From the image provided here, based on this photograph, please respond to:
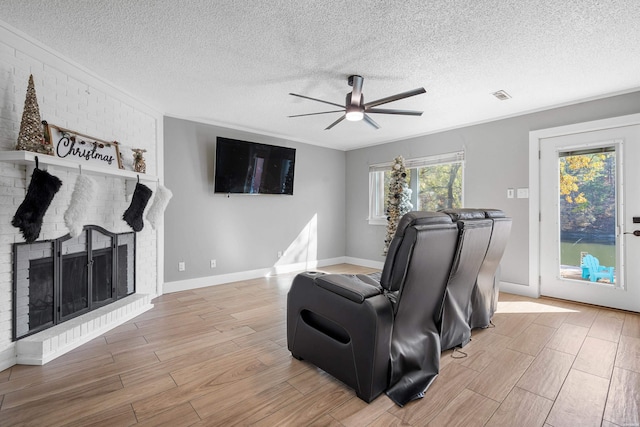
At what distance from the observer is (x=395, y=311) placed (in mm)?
1737

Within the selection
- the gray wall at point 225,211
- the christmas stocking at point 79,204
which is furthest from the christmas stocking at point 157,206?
the christmas stocking at point 79,204

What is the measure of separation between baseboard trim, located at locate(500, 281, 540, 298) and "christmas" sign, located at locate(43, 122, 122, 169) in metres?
5.01

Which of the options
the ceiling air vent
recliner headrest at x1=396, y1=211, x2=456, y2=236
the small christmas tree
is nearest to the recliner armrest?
recliner headrest at x1=396, y1=211, x2=456, y2=236

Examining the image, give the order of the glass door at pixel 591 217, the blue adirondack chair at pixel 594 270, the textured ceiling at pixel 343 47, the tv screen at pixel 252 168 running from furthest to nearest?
the tv screen at pixel 252 168 < the blue adirondack chair at pixel 594 270 < the glass door at pixel 591 217 < the textured ceiling at pixel 343 47

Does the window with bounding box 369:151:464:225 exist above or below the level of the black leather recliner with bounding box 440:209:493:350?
above

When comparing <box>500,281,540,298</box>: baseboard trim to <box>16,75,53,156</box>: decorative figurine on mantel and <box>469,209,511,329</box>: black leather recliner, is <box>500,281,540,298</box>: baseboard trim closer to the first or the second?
<box>469,209,511,329</box>: black leather recliner

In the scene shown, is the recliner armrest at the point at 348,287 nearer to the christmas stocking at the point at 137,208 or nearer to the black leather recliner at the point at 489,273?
the black leather recliner at the point at 489,273

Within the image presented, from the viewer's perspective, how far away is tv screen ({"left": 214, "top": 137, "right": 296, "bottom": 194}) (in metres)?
4.37

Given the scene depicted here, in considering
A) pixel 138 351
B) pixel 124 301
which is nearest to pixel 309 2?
pixel 138 351

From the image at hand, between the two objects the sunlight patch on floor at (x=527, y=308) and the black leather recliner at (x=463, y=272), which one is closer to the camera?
the black leather recliner at (x=463, y=272)

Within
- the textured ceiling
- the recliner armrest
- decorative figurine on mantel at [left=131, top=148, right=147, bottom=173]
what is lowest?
the recliner armrest

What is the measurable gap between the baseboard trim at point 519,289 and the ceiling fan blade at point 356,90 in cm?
323

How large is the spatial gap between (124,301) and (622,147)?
567 centimetres

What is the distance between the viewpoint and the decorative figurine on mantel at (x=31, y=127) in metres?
2.13
